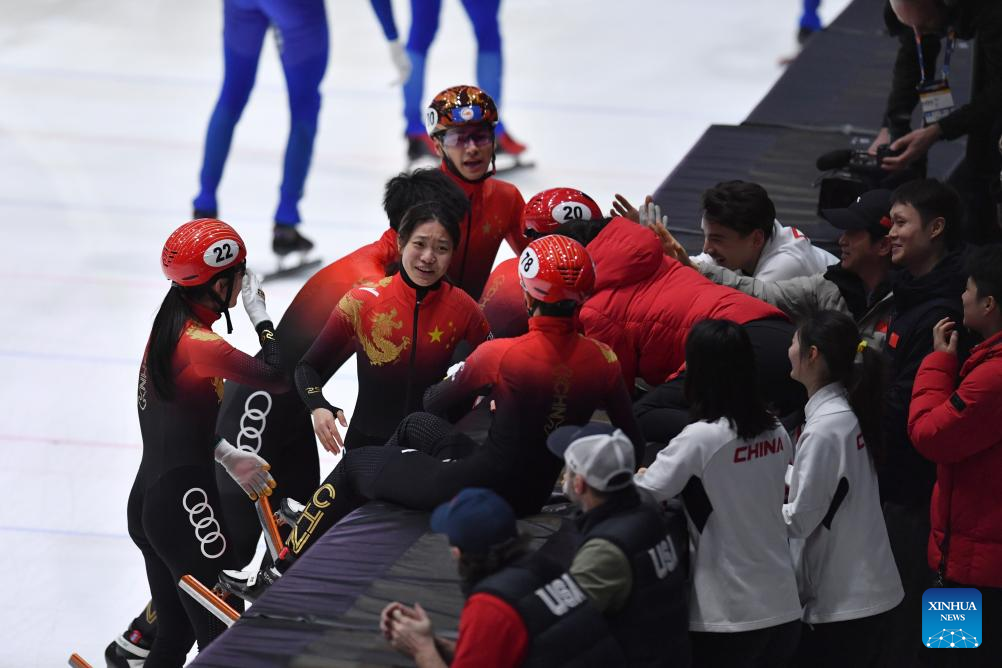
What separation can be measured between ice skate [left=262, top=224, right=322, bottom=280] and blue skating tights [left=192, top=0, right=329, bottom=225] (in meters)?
0.06

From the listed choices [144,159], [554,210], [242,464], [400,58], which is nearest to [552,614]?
[242,464]

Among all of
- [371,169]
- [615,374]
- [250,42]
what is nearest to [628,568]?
[615,374]

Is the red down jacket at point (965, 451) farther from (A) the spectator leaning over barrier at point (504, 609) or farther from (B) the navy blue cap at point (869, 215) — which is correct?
(A) the spectator leaning over barrier at point (504, 609)

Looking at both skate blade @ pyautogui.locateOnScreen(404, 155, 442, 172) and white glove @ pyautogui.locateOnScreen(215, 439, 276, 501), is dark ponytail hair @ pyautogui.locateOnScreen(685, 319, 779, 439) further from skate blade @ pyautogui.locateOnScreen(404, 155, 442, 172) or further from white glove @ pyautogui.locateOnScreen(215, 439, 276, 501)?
skate blade @ pyautogui.locateOnScreen(404, 155, 442, 172)

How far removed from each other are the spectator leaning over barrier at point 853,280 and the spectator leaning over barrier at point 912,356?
16 centimetres

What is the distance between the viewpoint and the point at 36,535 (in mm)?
4508

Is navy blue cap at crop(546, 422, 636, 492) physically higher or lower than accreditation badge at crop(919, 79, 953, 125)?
lower

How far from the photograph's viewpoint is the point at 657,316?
12.3 feet

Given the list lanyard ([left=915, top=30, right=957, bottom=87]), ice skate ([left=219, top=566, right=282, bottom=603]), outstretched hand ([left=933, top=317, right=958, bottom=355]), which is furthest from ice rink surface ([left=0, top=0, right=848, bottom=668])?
lanyard ([left=915, top=30, right=957, bottom=87])

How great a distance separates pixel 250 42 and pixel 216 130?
1.56 feet

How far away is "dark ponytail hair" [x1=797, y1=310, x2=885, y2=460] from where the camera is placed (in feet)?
10.00

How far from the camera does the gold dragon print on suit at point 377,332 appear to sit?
358 cm

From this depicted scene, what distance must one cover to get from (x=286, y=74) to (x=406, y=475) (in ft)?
12.9

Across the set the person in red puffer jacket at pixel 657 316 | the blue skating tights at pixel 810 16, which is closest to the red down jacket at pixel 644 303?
the person in red puffer jacket at pixel 657 316
